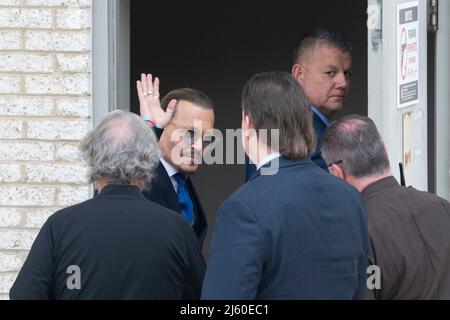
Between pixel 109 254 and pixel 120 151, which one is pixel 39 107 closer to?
pixel 120 151

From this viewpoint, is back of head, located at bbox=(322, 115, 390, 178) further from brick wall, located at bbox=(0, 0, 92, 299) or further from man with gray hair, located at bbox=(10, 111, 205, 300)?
brick wall, located at bbox=(0, 0, 92, 299)

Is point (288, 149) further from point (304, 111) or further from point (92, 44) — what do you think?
point (92, 44)

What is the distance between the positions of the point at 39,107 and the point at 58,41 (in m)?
0.34

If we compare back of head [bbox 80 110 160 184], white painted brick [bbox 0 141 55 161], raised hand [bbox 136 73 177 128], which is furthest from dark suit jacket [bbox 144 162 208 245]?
white painted brick [bbox 0 141 55 161]

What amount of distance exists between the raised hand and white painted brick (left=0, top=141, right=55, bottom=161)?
670mm

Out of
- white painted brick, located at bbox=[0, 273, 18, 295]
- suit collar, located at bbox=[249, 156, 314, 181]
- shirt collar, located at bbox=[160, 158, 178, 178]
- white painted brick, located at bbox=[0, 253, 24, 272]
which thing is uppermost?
suit collar, located at bbox=[249, 156, 314, 181]

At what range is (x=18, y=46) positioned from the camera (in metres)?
4.63

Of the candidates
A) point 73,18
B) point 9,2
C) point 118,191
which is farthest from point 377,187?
point 9,2

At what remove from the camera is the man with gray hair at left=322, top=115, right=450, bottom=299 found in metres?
3.21

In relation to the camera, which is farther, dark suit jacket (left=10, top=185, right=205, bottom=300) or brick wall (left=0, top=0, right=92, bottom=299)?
brick wall (left=0, top=0, right=92, bottom=299)

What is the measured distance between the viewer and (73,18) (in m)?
4.61

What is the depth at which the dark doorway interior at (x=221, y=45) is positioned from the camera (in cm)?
711

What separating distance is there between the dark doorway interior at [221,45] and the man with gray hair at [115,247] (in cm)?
391
